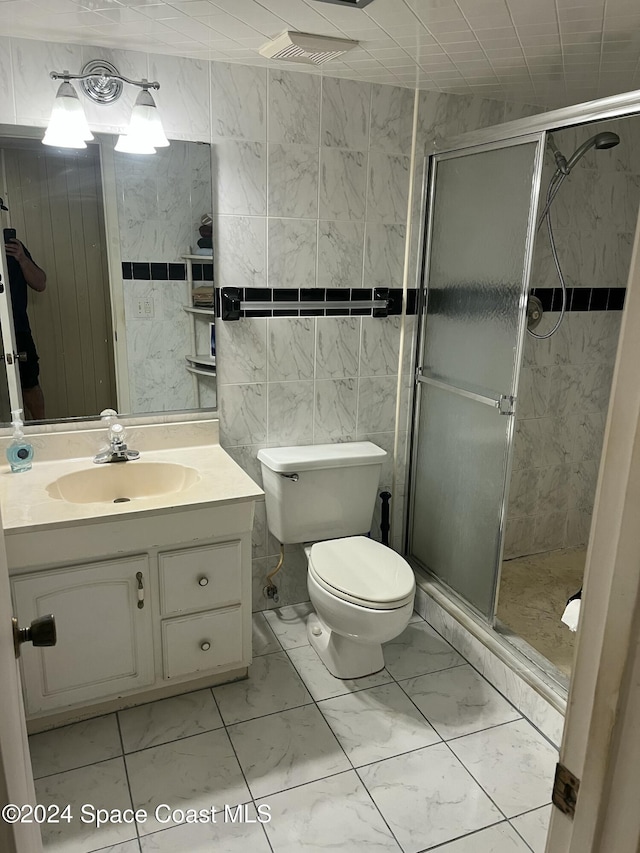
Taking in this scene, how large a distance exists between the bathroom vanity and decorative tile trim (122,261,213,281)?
65 centimetres

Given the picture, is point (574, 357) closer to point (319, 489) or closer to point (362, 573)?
point (319, 489)

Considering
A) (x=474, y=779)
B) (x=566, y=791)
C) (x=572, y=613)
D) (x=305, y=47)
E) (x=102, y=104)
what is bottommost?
(x=474, y=779)

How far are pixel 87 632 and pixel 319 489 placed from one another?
973 millimetres

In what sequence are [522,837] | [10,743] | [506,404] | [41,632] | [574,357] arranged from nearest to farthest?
1. [10,743]
2. [41,632]
3. [522,837]
4. [506,404]
5. [574,357]

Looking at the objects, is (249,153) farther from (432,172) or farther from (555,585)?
(555,585)

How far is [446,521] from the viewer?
2674mm

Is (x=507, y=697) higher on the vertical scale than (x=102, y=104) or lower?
lower

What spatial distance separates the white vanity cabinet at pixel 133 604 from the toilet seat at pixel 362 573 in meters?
0.29

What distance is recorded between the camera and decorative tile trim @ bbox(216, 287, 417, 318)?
246 cm

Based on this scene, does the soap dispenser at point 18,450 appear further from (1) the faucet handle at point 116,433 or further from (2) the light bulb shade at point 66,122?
(2) the light bulb shade at point 66,122

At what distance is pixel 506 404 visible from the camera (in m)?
2.26

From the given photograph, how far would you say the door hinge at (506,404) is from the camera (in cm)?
224

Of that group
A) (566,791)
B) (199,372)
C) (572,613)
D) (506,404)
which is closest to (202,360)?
(199,372)

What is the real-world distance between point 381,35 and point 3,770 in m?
1.97
